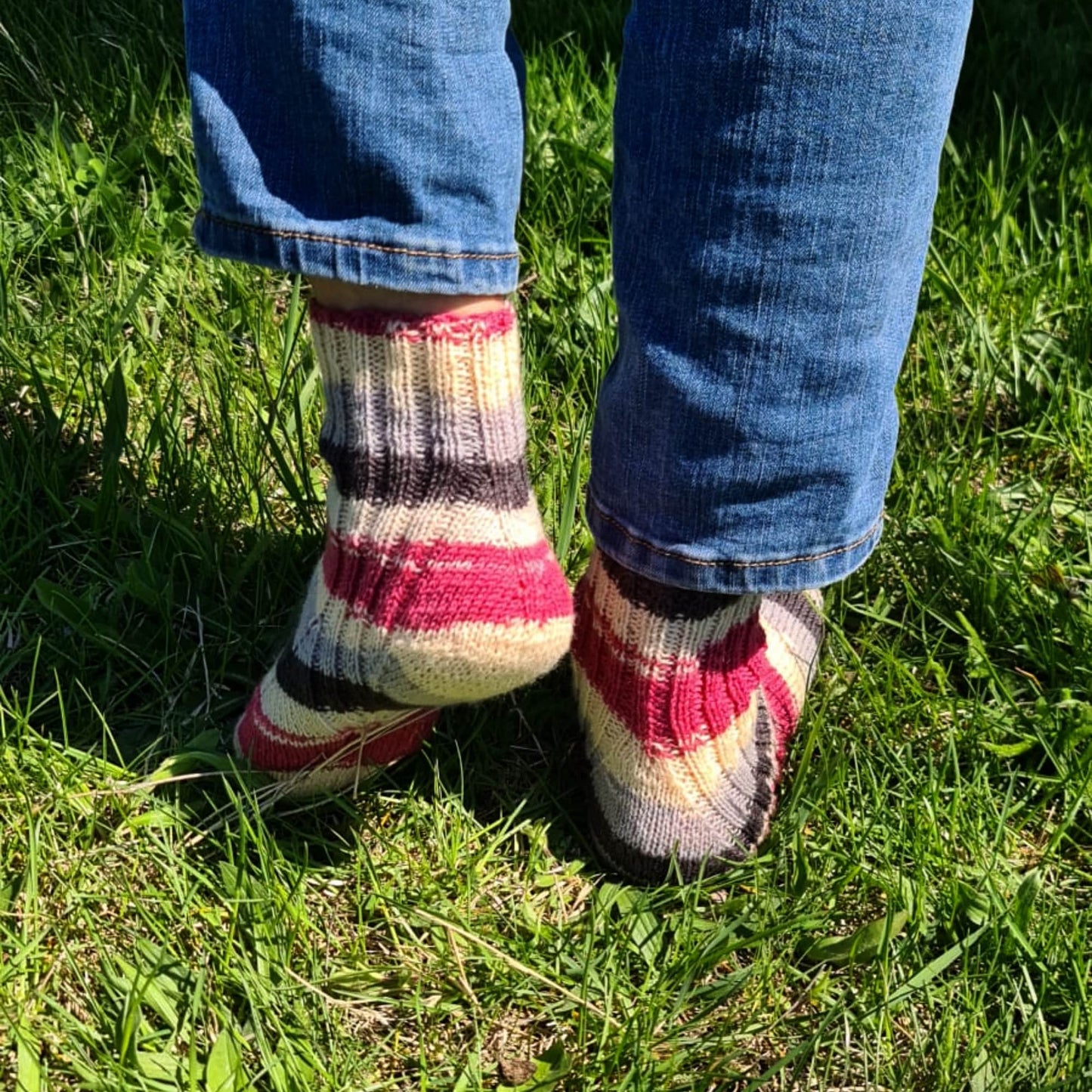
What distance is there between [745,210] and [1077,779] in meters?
0.74

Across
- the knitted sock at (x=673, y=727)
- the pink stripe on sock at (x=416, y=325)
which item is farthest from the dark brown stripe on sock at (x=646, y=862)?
the pink stripe on sock at (x=416, y=325)

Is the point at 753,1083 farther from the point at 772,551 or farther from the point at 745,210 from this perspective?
the point at 745,210

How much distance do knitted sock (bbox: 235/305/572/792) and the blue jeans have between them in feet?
0.24

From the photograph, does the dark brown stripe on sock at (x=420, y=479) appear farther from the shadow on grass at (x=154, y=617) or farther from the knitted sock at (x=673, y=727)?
the shadow on grass at (x=154, y=617)

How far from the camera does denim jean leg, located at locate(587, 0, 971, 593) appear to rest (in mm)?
738

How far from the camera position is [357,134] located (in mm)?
776

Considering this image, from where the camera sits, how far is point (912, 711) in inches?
51.3

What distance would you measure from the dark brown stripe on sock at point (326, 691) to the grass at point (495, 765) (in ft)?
0.36

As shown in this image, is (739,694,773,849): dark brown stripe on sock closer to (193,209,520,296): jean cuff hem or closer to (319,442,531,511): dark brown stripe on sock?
(319,442,531,511): dark brown stripe on sock

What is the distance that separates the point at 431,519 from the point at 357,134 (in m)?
0.30

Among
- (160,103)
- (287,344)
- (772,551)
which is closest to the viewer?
(772,551)

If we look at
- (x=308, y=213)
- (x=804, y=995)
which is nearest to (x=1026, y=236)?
(x=804, y=995)

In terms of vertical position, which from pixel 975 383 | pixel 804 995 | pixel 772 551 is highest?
pixel 772 551

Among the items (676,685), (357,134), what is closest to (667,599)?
(676,685)
